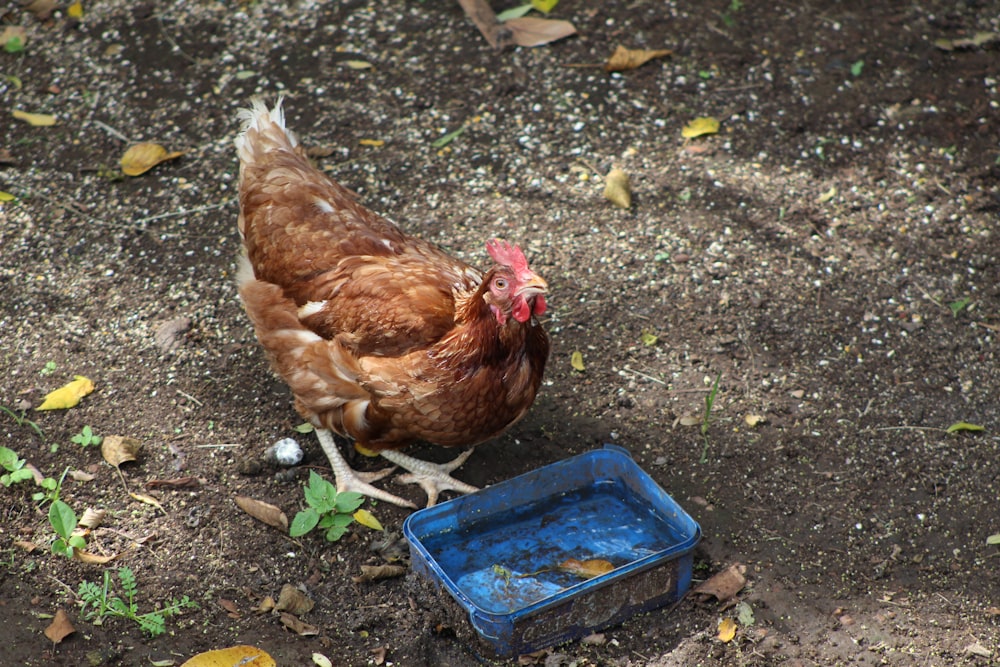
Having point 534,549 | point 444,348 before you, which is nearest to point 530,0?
point 444,348

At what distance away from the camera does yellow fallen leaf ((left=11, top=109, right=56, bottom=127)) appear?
19.4ft

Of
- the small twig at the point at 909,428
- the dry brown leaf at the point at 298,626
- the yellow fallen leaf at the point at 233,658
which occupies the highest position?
the yellow fallen leaf at the point at 233,658

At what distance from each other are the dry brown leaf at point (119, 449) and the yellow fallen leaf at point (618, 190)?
8.80ft

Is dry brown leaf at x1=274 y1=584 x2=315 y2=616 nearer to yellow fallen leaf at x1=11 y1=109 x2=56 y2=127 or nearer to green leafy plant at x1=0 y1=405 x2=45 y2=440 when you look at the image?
green leafy plant at x1=0 y1=405 x2=45 y2=440

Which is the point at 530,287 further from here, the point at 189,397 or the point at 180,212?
the point at 180,212

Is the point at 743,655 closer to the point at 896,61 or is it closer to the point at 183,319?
the point at 183,319

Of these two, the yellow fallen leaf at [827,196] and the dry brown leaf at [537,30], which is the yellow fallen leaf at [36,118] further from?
the yellow fallen leaf at [827,196]

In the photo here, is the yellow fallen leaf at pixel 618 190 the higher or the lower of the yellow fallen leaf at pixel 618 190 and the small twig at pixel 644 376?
the higher

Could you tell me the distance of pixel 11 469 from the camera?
155 inches

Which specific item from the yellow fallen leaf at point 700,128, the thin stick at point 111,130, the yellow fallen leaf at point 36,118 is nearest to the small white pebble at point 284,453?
the thin stick at point 111,130

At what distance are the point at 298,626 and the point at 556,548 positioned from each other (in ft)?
3.24

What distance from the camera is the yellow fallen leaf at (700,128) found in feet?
18.5

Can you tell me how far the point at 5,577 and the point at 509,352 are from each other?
2.01 m

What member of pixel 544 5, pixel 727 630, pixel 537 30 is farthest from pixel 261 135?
pixel 727 630
